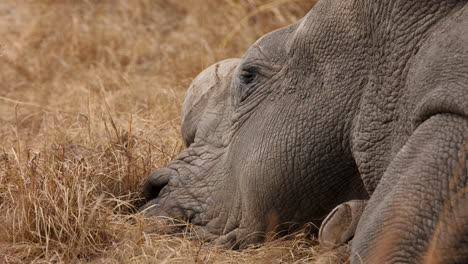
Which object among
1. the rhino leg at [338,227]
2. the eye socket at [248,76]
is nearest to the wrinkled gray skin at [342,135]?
the eye socket at [248,76]

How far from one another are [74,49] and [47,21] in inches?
22.0

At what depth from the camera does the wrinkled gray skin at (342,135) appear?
2658mm

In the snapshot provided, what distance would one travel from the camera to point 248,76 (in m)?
3.77

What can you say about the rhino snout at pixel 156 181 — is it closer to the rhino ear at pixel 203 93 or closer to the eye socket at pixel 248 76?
the rhino ear at pixel 203 93

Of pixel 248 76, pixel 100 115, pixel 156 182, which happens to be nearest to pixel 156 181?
pixel 156 182

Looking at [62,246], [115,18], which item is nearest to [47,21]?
[115,18]

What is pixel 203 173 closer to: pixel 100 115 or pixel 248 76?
pixel 248 76

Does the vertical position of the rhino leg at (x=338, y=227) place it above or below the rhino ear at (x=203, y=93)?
below

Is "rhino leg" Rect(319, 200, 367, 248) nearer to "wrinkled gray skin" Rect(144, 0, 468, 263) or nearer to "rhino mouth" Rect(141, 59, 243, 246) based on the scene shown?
"wrinkled gray skin" Rect(144, 0, 468, 263)

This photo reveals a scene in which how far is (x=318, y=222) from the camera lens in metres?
3.50

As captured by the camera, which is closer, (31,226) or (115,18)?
(31,226)

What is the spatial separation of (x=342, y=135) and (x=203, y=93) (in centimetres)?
86

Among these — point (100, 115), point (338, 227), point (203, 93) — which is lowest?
point (338, 227)

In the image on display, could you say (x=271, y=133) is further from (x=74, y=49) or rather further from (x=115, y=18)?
(x=115, y=18)
